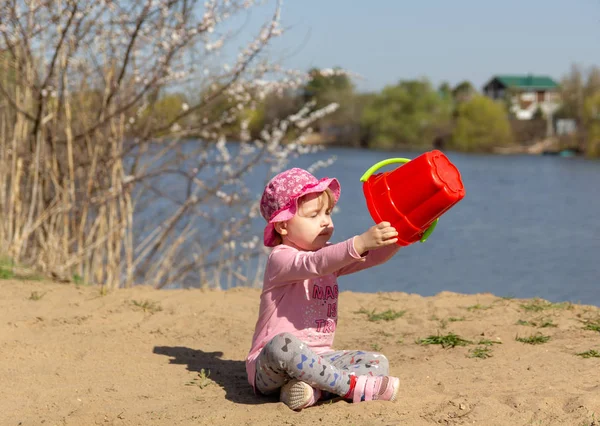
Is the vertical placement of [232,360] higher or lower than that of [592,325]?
lower

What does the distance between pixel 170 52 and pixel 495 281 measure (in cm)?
545

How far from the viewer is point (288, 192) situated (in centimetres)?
329

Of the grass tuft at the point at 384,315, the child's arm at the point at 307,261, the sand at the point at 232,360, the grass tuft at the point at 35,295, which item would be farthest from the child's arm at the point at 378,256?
the grass tuft at the point at 35,295

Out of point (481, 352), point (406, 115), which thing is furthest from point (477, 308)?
point (406, 115)

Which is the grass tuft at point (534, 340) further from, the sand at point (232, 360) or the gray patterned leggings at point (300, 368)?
the gray patterned leggings at point (300, 368)

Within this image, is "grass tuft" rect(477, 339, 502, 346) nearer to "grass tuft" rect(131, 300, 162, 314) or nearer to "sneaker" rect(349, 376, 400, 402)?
"sneaker" rect(349, 376, 400, 402)

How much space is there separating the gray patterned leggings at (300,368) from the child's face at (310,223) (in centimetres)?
40

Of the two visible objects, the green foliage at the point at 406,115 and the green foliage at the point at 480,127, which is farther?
the green foliage at the point at 480,127

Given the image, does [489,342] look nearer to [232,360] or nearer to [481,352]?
[481,352]

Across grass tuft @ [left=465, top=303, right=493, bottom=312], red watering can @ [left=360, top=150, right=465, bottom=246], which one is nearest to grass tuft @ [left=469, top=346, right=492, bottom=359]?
grass tuft @ [left=465, top=303, right=493, bottom=312]

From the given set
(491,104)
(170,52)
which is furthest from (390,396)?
(491,104)

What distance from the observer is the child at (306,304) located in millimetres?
3158

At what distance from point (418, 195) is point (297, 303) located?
2.38 ft

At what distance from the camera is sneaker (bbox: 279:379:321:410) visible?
319 cm
